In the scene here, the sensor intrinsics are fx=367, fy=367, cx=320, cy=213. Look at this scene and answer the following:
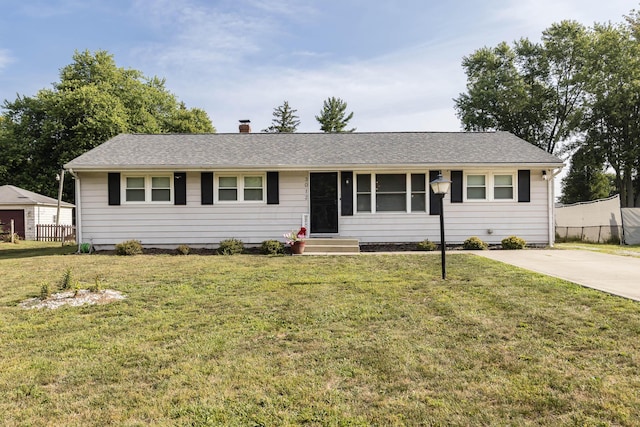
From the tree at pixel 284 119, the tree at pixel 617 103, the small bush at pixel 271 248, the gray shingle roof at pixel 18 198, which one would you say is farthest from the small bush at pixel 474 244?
the tree at pixel 284 119

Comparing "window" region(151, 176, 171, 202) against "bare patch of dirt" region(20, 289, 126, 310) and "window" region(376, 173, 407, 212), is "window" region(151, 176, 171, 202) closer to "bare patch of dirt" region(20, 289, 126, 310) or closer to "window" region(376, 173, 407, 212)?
"bare patch of dirt" region(20, 289, 126, 310)

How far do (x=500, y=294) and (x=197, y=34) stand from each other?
38.1 ft

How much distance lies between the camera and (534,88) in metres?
31.0

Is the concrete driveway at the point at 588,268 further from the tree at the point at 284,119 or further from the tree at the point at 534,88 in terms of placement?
the tree at the point at 284,119

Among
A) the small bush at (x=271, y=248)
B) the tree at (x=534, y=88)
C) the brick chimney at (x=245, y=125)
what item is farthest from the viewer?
the tree at (x=534, y=88)

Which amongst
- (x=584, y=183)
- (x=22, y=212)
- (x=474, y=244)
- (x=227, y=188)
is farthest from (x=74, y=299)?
(x=584, y=183)

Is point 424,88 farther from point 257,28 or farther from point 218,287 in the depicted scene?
point 218,287

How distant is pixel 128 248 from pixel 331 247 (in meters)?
6.08

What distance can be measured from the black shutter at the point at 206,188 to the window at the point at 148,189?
3.43ft

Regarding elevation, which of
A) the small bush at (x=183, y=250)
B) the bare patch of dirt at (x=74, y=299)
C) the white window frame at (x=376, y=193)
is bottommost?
the bare patch of dirt at (x=74, y=299)

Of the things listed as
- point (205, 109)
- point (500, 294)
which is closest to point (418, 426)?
point (500, 294)

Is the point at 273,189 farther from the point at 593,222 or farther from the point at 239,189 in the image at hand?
the point at 593,222

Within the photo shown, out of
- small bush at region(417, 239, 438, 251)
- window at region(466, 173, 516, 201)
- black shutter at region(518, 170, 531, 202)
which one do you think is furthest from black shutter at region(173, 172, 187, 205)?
black shutter at region(518, 170, 531, 202)

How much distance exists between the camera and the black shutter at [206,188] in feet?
39.1
